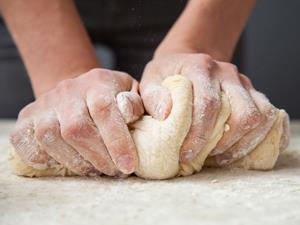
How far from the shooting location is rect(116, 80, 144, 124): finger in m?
0.75

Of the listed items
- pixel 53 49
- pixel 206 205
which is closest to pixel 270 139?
pixel 206 205

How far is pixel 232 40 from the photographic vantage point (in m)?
1.08

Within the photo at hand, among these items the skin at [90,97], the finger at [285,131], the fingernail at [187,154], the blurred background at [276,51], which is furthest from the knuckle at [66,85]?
the blurred background at [276,51]

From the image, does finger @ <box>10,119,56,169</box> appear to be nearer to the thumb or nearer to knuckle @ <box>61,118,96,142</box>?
knuckle @ <box>61,118,96,142</box>

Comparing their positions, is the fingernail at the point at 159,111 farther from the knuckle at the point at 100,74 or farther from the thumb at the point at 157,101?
the knuckle at the point at 100,74

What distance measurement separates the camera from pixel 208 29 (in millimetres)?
1011

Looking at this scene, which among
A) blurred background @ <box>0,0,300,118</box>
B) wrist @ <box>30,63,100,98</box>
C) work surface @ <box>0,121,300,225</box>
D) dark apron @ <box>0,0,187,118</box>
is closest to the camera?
work surface @ <box>0,121,300,225</box>

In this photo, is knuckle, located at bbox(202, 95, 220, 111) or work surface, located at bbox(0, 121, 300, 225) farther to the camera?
knuckle, located at bbox(202, 95, 220, 111)

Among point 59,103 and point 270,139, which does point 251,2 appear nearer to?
point 270,139

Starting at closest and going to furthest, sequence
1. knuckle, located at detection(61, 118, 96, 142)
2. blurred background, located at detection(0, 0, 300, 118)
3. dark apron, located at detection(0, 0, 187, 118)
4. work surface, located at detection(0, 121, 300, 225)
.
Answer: work surface, located at detection(0, 121, 300, 225) → knuckle, located at detection(61, 118, 96, 142) → dark apron, located at detection(0, 0, 187, 118) → blurred background, located at detection(0, 0, 300, 118)

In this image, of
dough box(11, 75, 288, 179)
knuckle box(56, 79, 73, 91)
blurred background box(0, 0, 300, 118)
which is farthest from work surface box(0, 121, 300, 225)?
blurred background box(0, 0, 300, 118)

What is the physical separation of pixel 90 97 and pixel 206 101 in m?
0.17

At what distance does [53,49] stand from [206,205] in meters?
0.47

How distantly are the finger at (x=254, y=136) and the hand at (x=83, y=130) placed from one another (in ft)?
0.50
